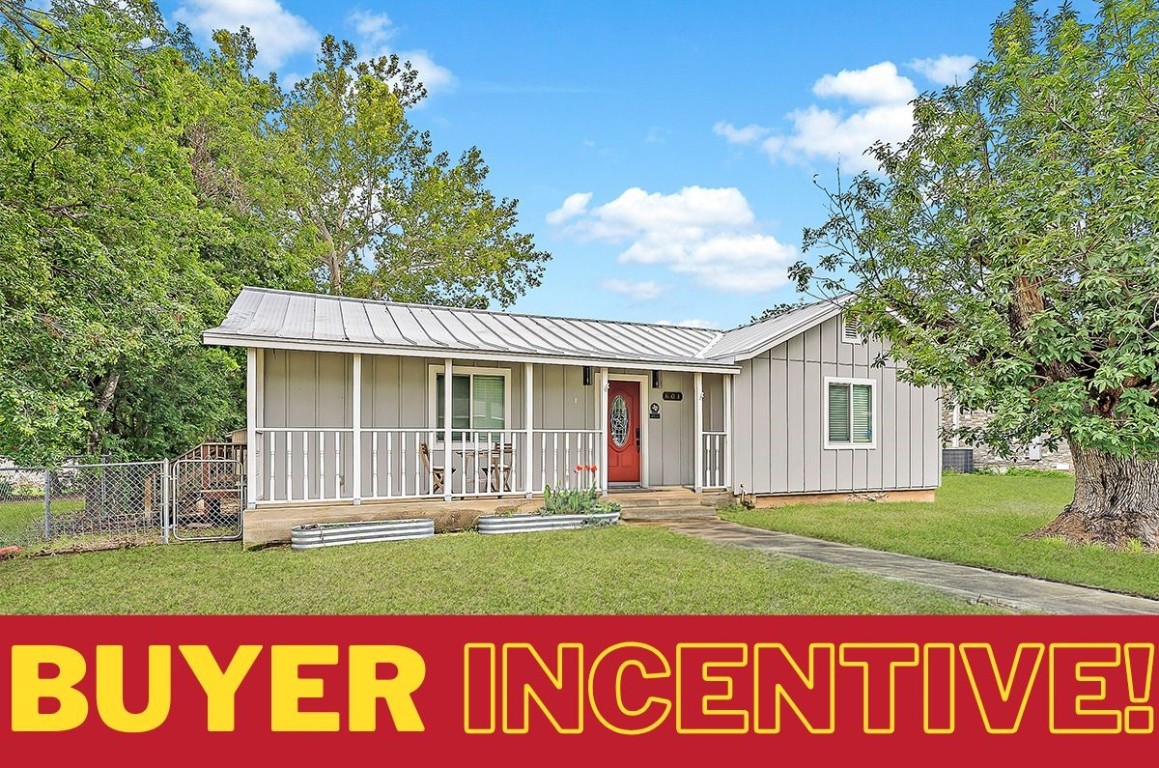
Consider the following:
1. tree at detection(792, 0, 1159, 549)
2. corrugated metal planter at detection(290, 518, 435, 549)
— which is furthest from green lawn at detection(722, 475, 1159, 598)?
corrugated metal planter at detection(290, 518, 435, 549)

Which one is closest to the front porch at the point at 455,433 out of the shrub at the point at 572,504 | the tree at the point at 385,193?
the shrub at the point at 572,504

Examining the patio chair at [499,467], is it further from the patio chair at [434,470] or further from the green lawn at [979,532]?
the green lawn at [979,532]

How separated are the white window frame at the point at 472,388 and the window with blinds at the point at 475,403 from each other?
0.05 feet

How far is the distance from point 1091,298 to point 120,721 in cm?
857

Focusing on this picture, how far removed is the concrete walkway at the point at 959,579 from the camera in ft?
17.9

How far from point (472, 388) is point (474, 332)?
3.16 feet

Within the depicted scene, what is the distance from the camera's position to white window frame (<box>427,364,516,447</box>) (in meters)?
10.3

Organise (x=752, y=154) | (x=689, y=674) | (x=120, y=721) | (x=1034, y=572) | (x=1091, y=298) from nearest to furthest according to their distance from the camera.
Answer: (x=120, y=721)
(x=689, y=674)
(x=1034, y=572)
(x=1091, y=298)
(x=752, y=154)

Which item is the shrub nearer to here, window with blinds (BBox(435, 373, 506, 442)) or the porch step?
the porch step

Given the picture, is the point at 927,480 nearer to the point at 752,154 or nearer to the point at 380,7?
the point at 752,154

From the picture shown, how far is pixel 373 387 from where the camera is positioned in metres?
9.98

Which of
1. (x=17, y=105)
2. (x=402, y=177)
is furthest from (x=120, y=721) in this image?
(x=402, y=177)

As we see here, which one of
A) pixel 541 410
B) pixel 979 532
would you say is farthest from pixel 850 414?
pixel 541 410

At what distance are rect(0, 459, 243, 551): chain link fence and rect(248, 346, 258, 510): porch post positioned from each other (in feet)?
3.12
